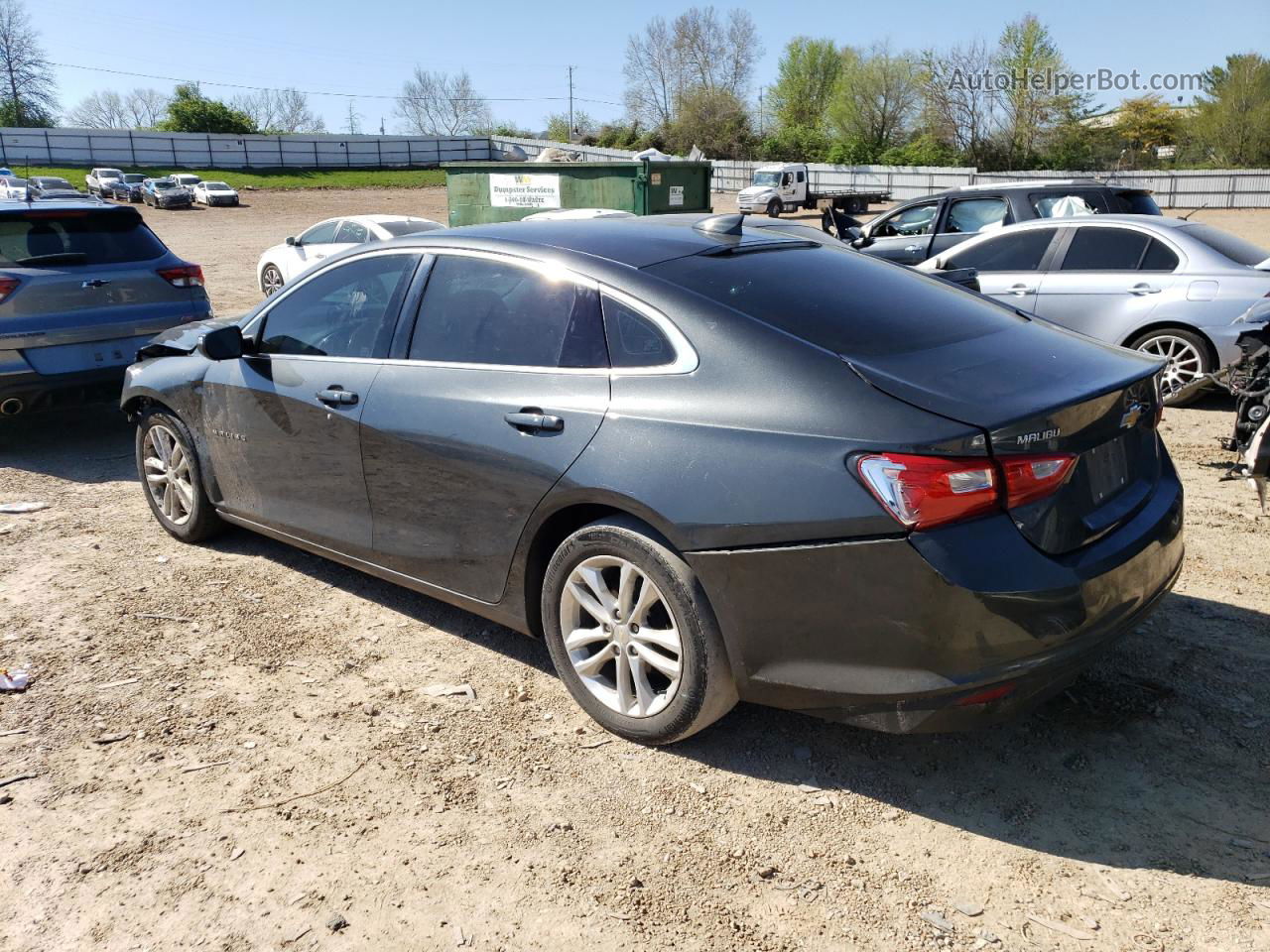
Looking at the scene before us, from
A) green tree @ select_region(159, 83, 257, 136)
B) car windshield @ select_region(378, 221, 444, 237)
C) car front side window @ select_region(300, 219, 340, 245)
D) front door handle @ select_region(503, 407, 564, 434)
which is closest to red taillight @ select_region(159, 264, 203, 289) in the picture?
front door handle @ select_region(503, 407, 564, 434)

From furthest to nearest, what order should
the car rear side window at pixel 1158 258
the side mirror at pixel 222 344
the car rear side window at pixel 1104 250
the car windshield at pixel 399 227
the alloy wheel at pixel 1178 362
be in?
the car windshield at pixel 399 227 < the car rear side window at pixel 1104 250 < the car rear side window at pixel 1158 258 < the alloy wheel at pixel 1178 362 < the side mirror at pixel 222 344

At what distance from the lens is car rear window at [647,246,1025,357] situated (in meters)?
3.26

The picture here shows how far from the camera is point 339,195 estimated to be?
55.9m

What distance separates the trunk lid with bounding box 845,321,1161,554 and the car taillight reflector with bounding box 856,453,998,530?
0.09m

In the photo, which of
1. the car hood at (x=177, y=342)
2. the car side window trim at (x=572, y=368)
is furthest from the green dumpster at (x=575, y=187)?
the car side window trim at (x=572, y=368)

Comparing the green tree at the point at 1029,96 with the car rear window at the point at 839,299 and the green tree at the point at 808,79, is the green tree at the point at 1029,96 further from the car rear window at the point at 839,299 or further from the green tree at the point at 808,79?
the car rear window at the point at 839,299

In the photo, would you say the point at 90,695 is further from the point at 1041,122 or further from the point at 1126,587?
the point at 1041,122

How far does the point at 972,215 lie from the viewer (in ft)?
38.6

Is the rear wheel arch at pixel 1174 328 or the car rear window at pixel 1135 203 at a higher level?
the car rear window at pixel 1135 203

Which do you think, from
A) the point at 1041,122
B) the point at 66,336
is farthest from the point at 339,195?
the point at 66,336

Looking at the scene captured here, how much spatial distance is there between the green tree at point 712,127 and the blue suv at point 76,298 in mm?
67323

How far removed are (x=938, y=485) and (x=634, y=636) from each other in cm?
111

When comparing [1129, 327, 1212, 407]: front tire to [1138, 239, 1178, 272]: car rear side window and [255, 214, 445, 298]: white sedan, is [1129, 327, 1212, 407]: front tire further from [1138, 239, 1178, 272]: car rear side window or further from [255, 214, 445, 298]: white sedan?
[255, 214, 445, 298]: white sedan

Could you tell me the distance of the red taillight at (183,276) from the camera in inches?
305
